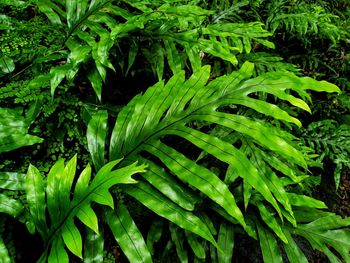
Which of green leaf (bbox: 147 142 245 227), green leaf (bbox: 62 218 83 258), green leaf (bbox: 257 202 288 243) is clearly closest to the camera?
green leaf (bbox: 62 218 83 258)

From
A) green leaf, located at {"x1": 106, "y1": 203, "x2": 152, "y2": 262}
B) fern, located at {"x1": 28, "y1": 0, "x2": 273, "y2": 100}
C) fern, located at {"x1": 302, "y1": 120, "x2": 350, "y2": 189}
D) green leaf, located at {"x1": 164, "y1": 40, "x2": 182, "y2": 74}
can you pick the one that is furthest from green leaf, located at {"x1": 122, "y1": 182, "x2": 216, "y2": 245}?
fern, located at {"x1": 302, "y1": 120, "x2": 350, "y2": 189}

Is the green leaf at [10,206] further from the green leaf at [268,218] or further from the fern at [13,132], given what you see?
the green leaf at [268,218]

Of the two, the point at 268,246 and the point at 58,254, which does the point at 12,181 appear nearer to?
the point at 58,254

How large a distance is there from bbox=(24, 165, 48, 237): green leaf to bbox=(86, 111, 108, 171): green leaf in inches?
12.3

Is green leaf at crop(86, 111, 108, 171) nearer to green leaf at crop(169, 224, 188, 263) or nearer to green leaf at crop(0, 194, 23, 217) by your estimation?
green leaf at crop(0, 194, 23, 217)

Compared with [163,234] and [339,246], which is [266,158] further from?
[163,234]

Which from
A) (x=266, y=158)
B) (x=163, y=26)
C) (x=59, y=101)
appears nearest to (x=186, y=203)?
(x=266, y=158)

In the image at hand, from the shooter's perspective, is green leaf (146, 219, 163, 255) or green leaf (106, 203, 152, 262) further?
green leaf (146, 219, 163, 255)

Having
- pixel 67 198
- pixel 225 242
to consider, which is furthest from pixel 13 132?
pixel 225 242

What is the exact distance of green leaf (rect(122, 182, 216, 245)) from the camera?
1.30 m

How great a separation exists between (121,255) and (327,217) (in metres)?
1.23

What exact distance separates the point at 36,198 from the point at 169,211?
1.91ft

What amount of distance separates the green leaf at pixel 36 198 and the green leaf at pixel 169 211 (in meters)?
0.39

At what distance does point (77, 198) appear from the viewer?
1272 millimetres
